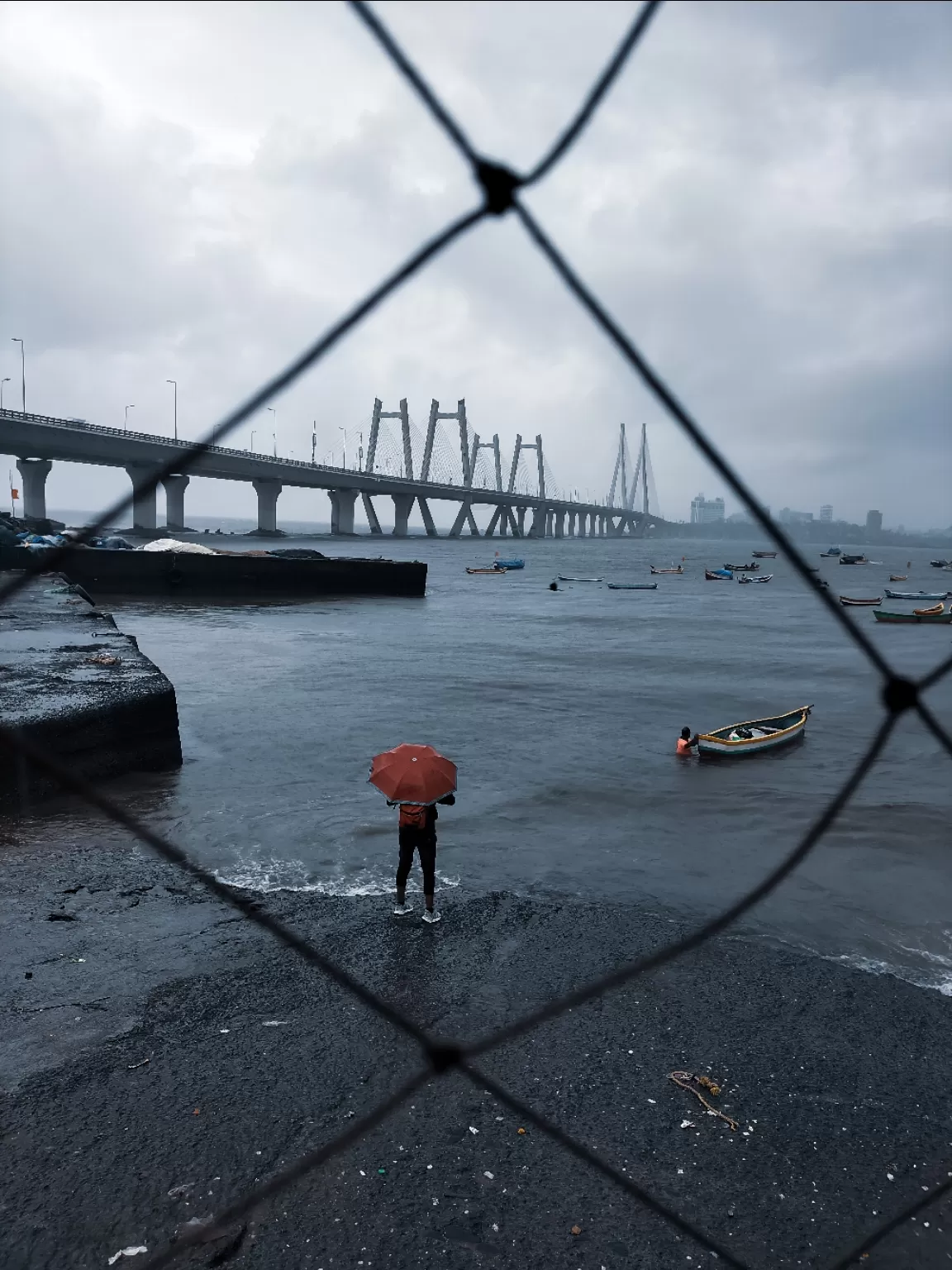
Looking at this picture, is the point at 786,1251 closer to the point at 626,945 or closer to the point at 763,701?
the point at 626,945

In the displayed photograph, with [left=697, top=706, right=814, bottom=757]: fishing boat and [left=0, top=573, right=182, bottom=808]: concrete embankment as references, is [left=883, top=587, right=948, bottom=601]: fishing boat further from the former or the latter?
[left=0, top=573, right=182, bottom=808]: concrete embankment

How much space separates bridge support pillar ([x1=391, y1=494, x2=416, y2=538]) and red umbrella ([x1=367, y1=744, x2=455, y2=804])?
379 ft

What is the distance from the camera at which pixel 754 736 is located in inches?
665

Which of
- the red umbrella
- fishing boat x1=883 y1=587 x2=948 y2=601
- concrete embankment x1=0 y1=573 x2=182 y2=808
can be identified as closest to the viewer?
the red umbrella

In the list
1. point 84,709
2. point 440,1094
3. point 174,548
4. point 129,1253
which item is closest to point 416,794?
point 440,1094

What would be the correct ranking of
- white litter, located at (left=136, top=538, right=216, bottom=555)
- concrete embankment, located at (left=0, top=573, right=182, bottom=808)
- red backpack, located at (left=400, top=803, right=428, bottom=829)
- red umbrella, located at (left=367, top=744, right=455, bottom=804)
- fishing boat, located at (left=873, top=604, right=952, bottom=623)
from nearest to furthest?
1. red umbrella, located at (left=367, top=744, right=455, bottom=804)
2. red backpack, located at (left=400, top=803, right=428, bottom=829)
3. concrete embankment, located at (left=0, top=573, right=182, bottom=808)
4. white litter, located at (left=136, top=538, right=216, bottom=555)
5. fishing boat, located at (left=873, top=604, right=952, bottom=623)

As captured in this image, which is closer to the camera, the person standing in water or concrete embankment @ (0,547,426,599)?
the person standing in water

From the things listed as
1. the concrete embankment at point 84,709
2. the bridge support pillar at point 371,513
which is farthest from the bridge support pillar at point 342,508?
the concrete embankment at point 84,709

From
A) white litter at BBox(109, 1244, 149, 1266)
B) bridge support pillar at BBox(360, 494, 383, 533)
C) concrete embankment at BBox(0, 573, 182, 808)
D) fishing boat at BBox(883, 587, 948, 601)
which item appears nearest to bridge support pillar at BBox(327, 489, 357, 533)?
bridge support pillar at BBox(360, 494, 383, 533)

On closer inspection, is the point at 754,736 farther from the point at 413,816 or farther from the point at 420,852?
the point at 413,816

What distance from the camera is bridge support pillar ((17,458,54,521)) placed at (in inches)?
3120

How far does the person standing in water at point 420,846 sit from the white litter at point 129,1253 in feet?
13.1

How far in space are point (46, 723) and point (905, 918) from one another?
36.1 feet

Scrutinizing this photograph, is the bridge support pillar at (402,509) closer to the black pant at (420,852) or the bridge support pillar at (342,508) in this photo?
the bridge support pillar at (342,508)
